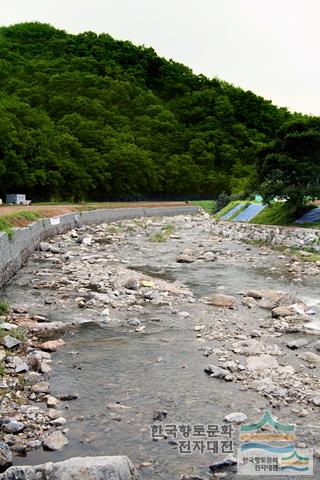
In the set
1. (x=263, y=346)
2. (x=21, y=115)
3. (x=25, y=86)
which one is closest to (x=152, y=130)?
(x=25, y=86)

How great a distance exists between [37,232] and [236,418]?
1705 centimetres

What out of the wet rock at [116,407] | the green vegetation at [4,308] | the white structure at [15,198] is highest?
the white structure at [15,198]

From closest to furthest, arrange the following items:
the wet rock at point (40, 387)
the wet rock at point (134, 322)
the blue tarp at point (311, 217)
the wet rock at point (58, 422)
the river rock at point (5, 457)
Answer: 1. the river rock at point (5, 457)
2. the wet rock at point (58, 422)
3. the wet rock at point (40, 387)
4. the wet rock at point (134, 322)
5. the blue tarp at point (311, 217)

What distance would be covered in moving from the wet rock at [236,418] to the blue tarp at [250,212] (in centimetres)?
3010

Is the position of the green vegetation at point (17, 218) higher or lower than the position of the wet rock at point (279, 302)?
higher

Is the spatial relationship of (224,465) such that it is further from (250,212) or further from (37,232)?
(250,212)

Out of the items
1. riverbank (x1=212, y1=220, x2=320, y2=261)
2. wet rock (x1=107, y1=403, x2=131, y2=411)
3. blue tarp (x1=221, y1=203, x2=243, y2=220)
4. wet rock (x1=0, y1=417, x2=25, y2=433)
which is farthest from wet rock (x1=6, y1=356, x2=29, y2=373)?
blue tarp (x1=221, y1=203, x2=243, y2=220)

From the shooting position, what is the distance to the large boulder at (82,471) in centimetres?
422

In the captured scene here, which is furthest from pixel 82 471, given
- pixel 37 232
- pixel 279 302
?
pixel 37 232

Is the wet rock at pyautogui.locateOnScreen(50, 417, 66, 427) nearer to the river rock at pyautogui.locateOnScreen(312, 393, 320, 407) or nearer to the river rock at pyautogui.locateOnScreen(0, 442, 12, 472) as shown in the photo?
the river rock at pyautogui.locateOnScreen(0, 442, 12, 472)

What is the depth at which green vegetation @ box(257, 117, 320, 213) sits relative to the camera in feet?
90.5

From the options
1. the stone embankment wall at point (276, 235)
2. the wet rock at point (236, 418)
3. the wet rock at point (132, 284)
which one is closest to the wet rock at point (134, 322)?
the wet rock at point (132, 284)

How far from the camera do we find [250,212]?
3709 centimetres

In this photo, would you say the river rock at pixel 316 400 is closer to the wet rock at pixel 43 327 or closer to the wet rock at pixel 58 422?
the wet rock at pixel 58 422
